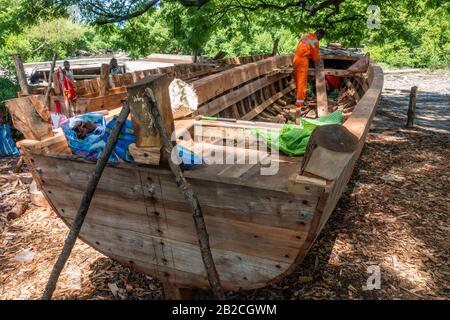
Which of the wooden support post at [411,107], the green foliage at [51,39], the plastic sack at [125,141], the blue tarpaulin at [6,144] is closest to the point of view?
the plastic sack at [125,141]

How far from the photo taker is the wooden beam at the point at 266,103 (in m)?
6.21

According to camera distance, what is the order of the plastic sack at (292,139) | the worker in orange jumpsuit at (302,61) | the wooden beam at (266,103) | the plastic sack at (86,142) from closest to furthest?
1. the plastic sack at (86,142)
2. the plastic sack at (292,139)
3. the wooden beam at (266,103)
4. the worker in orange jumpsuit at (302,61)

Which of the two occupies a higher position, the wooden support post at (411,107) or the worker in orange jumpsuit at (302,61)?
the worker in orange jumpsuit at (302,61)

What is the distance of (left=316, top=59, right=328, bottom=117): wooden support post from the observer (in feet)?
23.7

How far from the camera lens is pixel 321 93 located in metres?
7.78

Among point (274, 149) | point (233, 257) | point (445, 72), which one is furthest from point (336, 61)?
point (445, 72)

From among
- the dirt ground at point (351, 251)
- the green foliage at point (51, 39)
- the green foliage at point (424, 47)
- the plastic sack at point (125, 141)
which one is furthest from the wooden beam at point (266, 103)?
the green foliage at point (51, 39)

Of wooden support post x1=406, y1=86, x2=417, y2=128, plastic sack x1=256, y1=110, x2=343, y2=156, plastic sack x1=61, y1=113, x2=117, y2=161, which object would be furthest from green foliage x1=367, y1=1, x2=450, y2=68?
plastic sack x1=61, y1=113, x2=117, y2=161

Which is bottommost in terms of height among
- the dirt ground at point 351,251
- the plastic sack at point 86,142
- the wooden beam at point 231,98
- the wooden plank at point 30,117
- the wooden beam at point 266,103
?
the dirt ground at point 351,251

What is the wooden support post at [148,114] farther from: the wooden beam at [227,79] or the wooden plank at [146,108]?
the wooden beam at [227,79]

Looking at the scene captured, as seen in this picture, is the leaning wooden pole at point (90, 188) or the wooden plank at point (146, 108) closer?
the wooden plank at point (146, 108)

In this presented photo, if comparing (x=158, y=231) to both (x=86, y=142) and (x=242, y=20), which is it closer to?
(x=86, y=142)

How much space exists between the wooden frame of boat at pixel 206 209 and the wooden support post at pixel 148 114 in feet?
0.62

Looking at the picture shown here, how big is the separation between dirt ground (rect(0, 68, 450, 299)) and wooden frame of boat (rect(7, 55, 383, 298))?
941 mm
